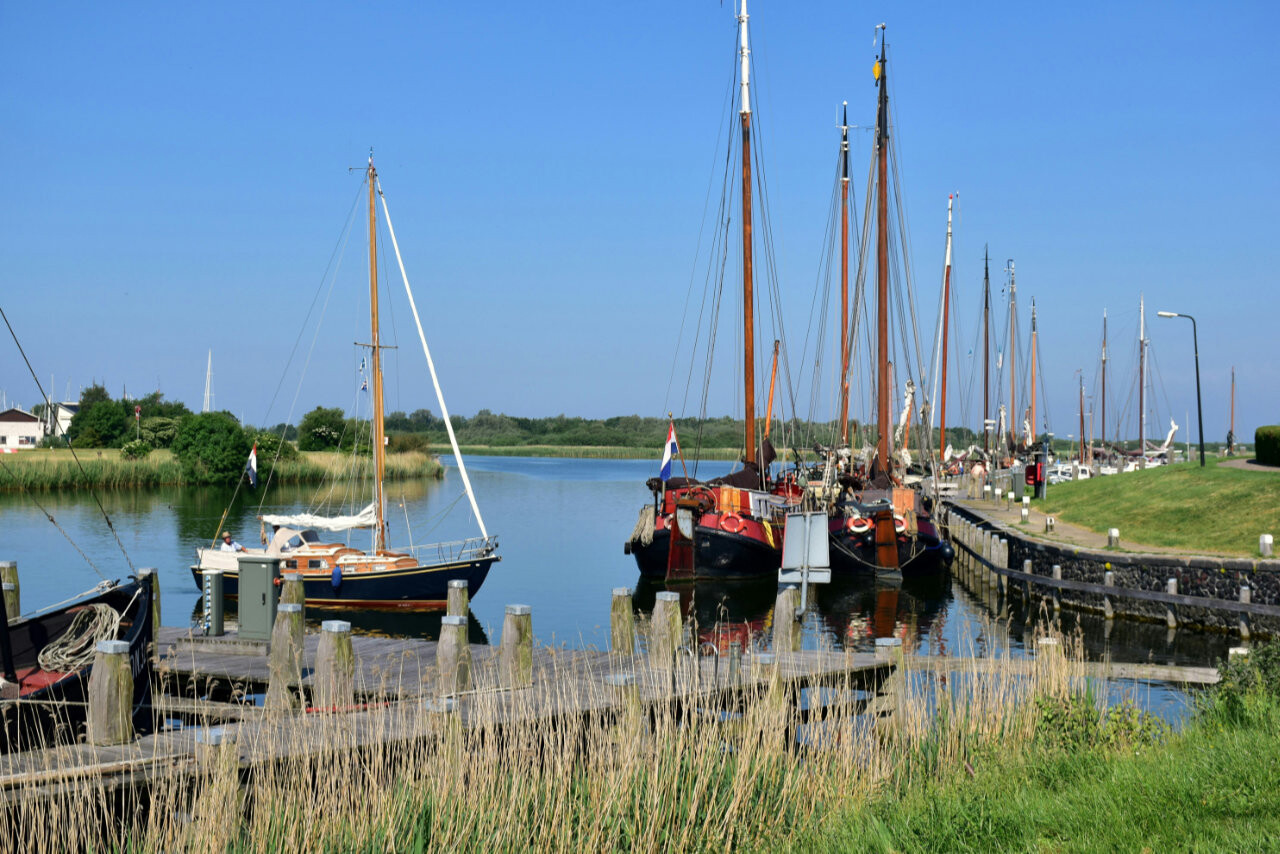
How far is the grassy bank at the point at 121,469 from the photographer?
63.9 metres

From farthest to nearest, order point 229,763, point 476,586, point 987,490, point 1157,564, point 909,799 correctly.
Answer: point 987,490 < point 476,586 < point 1157,564 < point 909,799 < point 229,763

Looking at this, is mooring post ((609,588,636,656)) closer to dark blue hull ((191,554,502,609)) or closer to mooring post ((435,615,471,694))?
mooring post ((435,615,471,694))

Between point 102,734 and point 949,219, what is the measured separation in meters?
59.4

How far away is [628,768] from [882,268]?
35081mm

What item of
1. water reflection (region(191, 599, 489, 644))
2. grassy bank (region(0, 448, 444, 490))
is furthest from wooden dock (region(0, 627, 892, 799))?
grassy bank (region(0, 448, 444, 490))

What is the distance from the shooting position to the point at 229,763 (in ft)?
23.2

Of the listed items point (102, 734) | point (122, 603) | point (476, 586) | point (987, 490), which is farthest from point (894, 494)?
point (102, 734)

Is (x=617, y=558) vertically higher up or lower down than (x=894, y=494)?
lower down

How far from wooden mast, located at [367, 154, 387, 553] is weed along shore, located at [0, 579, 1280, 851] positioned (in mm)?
16569

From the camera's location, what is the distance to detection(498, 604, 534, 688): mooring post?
36.0 feet

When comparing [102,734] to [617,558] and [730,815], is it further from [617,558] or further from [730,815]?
[617,558]

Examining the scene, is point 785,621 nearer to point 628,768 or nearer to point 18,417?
point 628,768

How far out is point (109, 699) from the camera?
29.2ft

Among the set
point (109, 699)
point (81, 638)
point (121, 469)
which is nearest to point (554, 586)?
point (81, 638)
